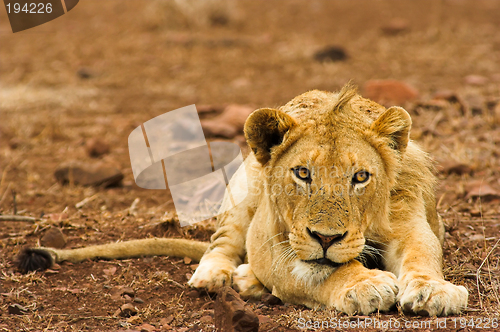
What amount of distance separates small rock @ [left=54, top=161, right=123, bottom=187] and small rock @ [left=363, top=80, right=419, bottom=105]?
14.7ft

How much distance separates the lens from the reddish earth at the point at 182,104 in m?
3.87

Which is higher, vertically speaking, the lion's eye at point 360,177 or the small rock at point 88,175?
the lion's eye at point 360,177

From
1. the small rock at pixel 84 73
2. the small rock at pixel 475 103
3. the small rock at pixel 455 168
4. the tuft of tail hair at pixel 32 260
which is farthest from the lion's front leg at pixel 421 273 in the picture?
the small rock at pixel 84 73

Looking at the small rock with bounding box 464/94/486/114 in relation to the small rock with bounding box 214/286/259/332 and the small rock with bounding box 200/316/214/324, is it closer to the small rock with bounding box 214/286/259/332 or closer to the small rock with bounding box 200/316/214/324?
Result: the small rock with bounding box 200/316/214/324

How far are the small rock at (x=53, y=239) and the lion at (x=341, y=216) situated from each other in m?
0.63

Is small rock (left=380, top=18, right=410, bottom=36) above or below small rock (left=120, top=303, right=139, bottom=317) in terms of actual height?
below

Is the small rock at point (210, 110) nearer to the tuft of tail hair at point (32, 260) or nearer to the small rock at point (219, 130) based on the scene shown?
the small rock at point (219, 130)

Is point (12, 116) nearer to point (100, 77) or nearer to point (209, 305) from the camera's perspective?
point (100, 77)

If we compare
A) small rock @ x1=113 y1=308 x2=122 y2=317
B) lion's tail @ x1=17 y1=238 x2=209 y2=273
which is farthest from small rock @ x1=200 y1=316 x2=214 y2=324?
lion's tail @ x1=17 y1=238 x2=209 y2=273

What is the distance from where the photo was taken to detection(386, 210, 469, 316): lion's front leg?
10.00ft

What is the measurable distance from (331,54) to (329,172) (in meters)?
10.2

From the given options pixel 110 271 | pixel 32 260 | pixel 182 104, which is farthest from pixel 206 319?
pixel 182 104

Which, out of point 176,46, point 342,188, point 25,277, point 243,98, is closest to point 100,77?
point 176,46

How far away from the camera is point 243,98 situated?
1078cm
